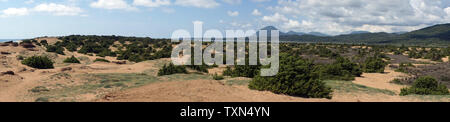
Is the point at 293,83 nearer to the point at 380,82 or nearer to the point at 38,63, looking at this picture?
the point at 380,82

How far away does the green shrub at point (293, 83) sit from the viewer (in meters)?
11.6

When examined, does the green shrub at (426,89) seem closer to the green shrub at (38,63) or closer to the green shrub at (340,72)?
the green shrub at (340,72)

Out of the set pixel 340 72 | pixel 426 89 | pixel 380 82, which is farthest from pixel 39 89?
pixel 380 82

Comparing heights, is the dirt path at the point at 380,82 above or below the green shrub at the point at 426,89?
below

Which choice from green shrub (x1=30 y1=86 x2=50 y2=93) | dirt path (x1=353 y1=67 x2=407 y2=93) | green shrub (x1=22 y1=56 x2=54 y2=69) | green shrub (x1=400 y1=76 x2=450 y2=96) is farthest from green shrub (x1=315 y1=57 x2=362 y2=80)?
green shrub (x1=22 y1=56 x2=54 y2=69)

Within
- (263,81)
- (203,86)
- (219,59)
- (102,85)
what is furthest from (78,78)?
(219,59)

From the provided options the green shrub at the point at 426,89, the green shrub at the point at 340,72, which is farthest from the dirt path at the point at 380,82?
the green shrub at the point at 426,89

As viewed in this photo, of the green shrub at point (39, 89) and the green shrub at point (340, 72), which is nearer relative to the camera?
the green shrub at point (39, 89)

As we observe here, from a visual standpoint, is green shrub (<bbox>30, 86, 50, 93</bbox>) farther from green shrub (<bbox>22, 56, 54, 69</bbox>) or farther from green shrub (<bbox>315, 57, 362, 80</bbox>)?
green shrub (<bbox>315, 57, 362, 80</bbox>)

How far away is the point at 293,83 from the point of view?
11.8 metres

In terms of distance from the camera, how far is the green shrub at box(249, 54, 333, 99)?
1162cm
